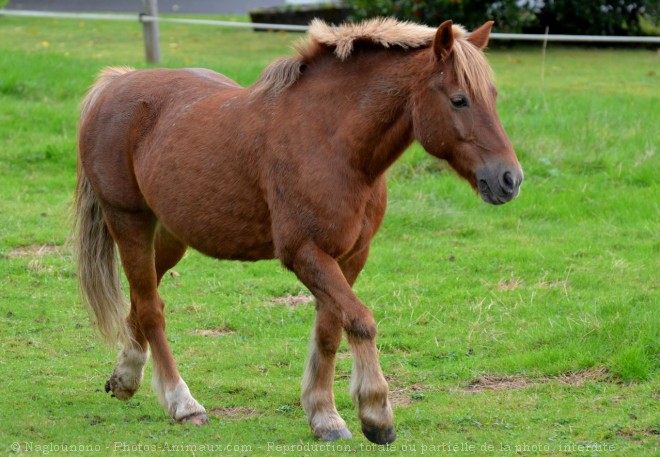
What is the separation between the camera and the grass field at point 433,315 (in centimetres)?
534

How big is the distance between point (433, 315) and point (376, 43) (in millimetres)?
2706

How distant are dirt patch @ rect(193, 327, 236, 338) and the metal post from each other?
7450 mm

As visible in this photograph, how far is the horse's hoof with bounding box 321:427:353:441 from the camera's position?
521 centimetres

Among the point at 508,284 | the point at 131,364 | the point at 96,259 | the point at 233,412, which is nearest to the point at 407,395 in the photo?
the point at 233,412

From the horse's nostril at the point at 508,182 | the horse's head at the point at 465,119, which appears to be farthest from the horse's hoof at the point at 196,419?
the horse's nostril at the point at 508,182

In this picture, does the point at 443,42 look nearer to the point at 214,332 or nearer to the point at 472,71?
the point at 472,71

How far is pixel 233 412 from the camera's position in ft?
18.9

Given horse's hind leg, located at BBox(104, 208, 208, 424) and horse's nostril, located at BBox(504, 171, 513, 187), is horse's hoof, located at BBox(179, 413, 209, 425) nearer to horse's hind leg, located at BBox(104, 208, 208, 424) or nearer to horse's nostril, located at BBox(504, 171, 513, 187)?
horse's hind leg, located at BBox(104, 208, 208, 424)

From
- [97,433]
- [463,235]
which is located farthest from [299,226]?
[463,235]

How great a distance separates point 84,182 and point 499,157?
9.30 feet

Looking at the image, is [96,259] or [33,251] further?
[33,251]

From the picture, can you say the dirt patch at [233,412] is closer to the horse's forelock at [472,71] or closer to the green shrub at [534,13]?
the horse's forelock at [472,71]

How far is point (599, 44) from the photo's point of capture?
55.8 feet

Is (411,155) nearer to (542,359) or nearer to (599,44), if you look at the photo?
(542,359)
